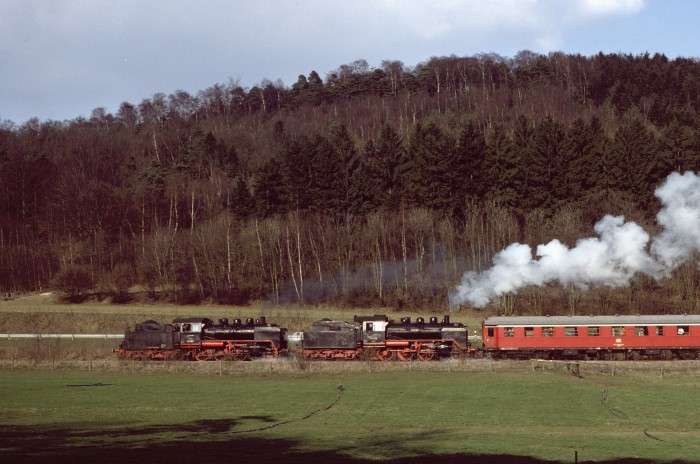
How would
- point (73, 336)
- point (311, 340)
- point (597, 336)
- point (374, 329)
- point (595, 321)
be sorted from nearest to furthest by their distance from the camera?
point (597, 336)
point (595, 321)
point (374, 329)
point (311, 340)
point (73, 336)

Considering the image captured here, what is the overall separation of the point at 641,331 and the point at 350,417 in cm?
3242

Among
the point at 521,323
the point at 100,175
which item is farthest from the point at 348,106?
the point at 521,323

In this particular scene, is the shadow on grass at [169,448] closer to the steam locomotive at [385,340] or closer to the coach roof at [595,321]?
the steam locomotive at [385,340]

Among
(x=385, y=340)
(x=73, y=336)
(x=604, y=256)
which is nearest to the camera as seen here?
(x=385, y=340)

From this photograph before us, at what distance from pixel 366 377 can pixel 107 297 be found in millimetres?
56920

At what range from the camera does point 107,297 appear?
102 meters

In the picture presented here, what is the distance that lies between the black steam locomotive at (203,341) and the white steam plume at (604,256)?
21209 mm

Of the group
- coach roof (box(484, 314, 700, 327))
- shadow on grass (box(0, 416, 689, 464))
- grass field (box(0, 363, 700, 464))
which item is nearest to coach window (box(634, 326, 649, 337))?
coach roof (box(484, 314, 700, 327))

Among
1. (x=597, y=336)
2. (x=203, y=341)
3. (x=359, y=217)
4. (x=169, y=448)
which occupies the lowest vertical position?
(x=169, y=448)

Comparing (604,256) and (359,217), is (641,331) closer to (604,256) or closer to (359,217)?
(604,256)

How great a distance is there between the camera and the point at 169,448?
103 ft

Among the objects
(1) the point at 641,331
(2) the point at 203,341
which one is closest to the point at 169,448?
(2) the point at 203,341

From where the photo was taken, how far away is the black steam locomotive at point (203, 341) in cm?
6444

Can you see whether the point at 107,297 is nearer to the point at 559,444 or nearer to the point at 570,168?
Answer: the point at 570,168
